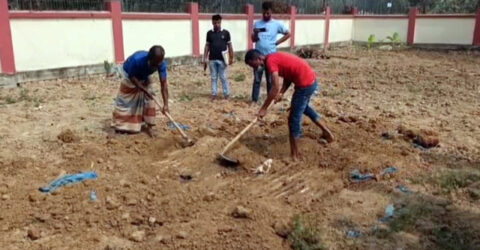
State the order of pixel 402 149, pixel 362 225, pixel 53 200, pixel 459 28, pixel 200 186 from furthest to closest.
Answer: pixel 459 28
pixel 402 149
pixel 200 186
pixel 53 200
pixel 362 225

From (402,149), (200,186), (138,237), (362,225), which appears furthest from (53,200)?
(402,149)

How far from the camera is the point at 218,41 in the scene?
24.6 ft

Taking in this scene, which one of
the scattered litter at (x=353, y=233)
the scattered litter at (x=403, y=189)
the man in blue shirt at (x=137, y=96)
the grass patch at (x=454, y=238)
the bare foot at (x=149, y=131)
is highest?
the man in blue shirt at (x=137, y=96)

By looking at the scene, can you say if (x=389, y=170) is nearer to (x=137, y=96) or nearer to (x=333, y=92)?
(x=137, y=96)

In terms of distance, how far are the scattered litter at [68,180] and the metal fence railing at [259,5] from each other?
19.5ft

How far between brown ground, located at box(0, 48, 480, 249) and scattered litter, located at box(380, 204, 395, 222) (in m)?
0.04

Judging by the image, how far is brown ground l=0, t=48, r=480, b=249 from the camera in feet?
11.2

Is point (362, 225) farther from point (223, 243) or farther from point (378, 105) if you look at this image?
point (378, 105)

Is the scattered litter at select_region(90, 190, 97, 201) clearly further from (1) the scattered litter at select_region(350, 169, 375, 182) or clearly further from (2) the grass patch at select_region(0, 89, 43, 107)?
(2) the grass patch at select_region(0, 89, 43, 107)

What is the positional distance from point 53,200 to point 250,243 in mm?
1797

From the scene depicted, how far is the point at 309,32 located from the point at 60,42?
37.1 feet

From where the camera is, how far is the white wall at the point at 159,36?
1094cm

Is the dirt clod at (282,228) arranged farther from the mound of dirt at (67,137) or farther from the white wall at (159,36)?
the white wall at (159,36)

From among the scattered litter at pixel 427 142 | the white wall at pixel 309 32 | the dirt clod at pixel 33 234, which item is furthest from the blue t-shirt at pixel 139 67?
the white wall at pixel 309 32
